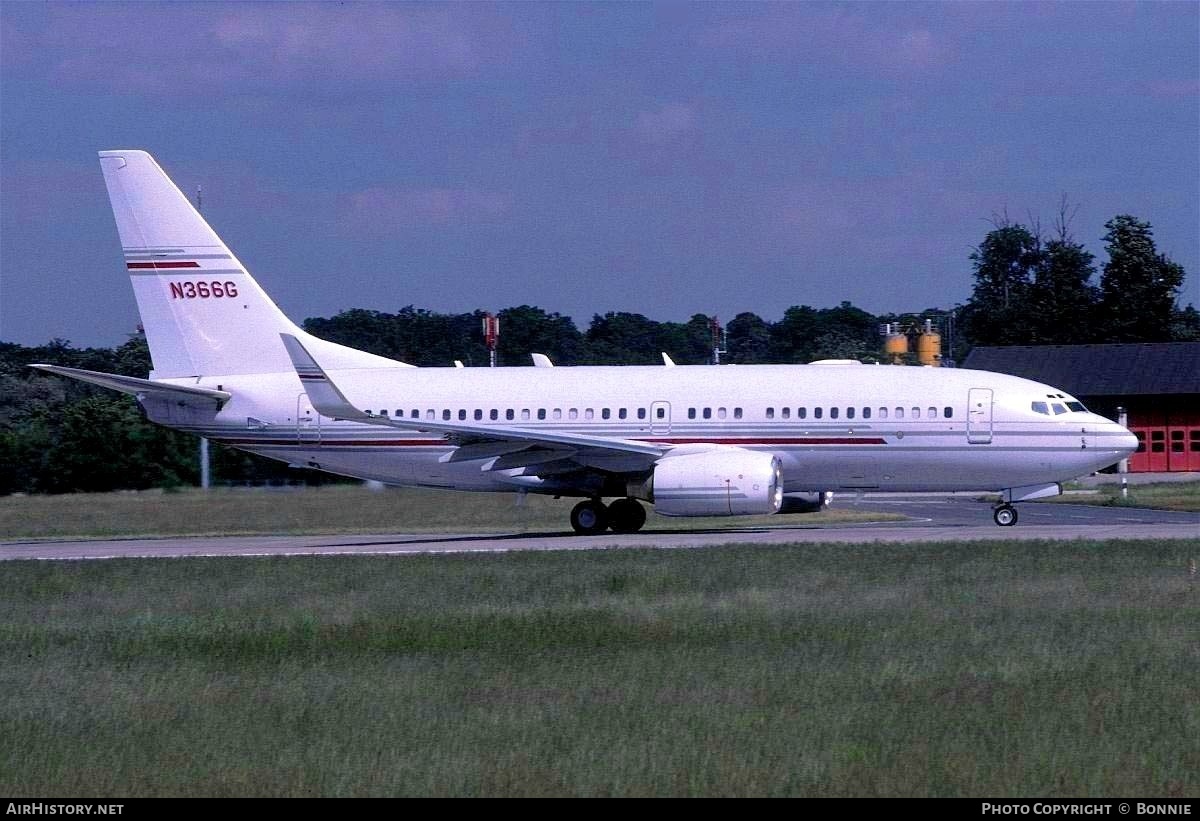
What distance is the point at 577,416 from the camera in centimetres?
3069

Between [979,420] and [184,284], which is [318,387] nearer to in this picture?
[184,284]

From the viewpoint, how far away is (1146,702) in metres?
11.3

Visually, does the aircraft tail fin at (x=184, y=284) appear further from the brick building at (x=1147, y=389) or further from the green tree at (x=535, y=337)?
the green tree at (x=535, y=337)

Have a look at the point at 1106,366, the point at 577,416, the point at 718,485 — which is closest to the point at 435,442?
the point at 577,416

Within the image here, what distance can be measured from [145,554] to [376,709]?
16.0m

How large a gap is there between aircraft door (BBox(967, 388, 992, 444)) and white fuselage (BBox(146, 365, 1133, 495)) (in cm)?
2

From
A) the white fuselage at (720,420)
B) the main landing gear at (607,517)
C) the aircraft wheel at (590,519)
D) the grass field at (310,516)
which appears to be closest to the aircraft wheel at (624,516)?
the main landing gear at (607,517)

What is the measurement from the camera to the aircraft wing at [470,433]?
28.3 meters

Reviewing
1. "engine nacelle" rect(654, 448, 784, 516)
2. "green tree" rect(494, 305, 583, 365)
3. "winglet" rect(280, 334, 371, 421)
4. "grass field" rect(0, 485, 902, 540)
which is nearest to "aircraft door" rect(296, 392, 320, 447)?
"winglet" rect(280, 334, 371, 421)

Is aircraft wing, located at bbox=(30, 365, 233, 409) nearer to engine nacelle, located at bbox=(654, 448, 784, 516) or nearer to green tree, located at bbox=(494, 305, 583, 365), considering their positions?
engine nacelle, located at bbox=(654, 448, 784, 516)

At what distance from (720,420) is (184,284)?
11.5m

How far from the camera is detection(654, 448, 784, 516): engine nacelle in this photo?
2769cm
